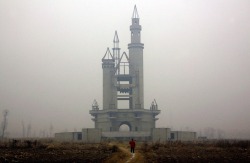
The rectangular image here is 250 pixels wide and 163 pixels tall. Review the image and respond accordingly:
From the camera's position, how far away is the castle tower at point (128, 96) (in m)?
109

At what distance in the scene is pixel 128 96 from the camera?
113312 millimetres

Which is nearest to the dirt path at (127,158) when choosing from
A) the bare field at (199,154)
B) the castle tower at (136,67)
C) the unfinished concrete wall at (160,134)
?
the bare field at (199,154)

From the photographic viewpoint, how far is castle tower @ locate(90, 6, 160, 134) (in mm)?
108625

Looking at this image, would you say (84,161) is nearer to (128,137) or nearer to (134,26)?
(128,137)

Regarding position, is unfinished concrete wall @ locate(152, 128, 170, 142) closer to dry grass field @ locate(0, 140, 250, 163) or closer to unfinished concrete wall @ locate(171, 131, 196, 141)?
unfinished concrete wall @ locate(171, 131, 196, 141)

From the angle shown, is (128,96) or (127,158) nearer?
(127,158)

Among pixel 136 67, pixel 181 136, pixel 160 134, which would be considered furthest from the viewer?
pixel 136 67

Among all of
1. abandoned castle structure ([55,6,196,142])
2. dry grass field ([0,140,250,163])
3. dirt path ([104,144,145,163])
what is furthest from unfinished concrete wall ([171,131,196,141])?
dirt path ([104,144,145,163])

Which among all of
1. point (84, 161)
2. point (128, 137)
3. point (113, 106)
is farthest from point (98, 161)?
point (113, 106)

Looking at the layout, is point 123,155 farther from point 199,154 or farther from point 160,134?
point 160,134

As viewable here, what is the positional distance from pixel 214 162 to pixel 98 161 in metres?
8.87

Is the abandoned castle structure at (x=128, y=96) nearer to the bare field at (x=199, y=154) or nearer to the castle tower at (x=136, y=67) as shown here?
the castle tower at (x=136, y=67)

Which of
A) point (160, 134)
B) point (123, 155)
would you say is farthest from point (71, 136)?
point (123, 155)

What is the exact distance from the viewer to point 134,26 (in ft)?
373
